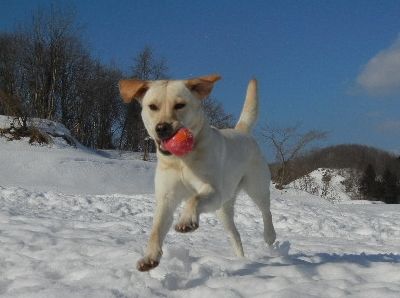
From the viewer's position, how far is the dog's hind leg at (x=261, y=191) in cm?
547

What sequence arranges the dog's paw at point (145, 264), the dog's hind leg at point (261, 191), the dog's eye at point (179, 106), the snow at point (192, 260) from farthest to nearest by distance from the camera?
the dog's hind leg at point (261, 191)
the dog's eye at point (179, 106)
the dog's paw at point (145, 264)
the snow at point (192, 260)

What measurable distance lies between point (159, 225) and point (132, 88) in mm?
1194

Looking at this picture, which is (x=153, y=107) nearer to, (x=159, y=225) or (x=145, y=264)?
(x=159, y=225)

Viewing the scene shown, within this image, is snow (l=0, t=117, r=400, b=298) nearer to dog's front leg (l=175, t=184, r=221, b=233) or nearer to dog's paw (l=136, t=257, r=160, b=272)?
dog's paw (l=136, t=257, r=160, b=272)

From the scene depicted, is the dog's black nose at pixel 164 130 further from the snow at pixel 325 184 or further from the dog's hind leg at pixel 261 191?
the snow at pixel 325 184

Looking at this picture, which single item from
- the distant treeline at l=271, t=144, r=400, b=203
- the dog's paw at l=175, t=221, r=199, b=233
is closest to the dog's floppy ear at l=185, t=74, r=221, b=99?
the dog's paw at l=175, t=221, r=199, b=233

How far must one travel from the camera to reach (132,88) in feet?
14.3

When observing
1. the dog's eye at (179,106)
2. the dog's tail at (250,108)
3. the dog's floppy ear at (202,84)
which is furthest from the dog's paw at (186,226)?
the dog's tail at (250,108)

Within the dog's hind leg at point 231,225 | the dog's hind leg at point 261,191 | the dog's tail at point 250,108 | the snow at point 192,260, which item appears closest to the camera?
the snow at point 192,260

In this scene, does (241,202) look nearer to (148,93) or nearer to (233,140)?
(233,140)

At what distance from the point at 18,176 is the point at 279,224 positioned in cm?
1034

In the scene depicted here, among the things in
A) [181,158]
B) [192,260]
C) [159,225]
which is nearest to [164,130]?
[181,158]

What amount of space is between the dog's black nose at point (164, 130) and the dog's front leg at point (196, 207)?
492mm

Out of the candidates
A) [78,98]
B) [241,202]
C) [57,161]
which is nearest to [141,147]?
[78,98]
